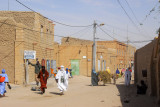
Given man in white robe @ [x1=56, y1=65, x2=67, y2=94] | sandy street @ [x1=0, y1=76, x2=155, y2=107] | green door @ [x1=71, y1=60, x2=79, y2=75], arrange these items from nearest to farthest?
sandy street @ [x1=0, y1=76, x2=155, y2=107] < man in white robe @ [x1=56, y1=65, x2=67, y2=94] < green door @ [x1=71, y1=60, x2=79, y2=75]

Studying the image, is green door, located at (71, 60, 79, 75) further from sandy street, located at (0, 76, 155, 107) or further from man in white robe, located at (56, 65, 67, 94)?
sandy street, located at (0, 76, 155, 107)

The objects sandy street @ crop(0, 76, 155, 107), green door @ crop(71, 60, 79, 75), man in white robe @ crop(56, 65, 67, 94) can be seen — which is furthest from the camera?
green door @ crop(71, 60, 79, 75)

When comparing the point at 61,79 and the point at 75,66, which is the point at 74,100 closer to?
the point at 61,79

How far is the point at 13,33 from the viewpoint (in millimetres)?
19438

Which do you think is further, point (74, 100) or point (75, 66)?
point (75, 66)

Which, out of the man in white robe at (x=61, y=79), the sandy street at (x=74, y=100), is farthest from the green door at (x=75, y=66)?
the sandy street at (x=74, y=100)

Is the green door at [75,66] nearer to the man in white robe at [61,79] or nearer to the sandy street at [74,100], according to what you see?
the man in white robe at [61,79]

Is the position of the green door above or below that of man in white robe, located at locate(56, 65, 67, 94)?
above

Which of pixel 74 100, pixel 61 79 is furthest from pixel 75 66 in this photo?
pixel 74 100

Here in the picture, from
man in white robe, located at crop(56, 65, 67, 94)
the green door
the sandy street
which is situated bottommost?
the sandy street

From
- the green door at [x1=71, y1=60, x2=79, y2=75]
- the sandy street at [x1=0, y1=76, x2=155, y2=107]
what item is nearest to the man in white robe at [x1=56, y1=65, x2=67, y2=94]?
the sandy street at [x1=0, y1=76, x2=155, y2=107]

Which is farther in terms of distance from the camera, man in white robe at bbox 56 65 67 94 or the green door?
the green door

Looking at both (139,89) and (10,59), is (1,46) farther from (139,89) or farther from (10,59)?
(139,89)

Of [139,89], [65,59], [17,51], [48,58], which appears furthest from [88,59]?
[139,89]
